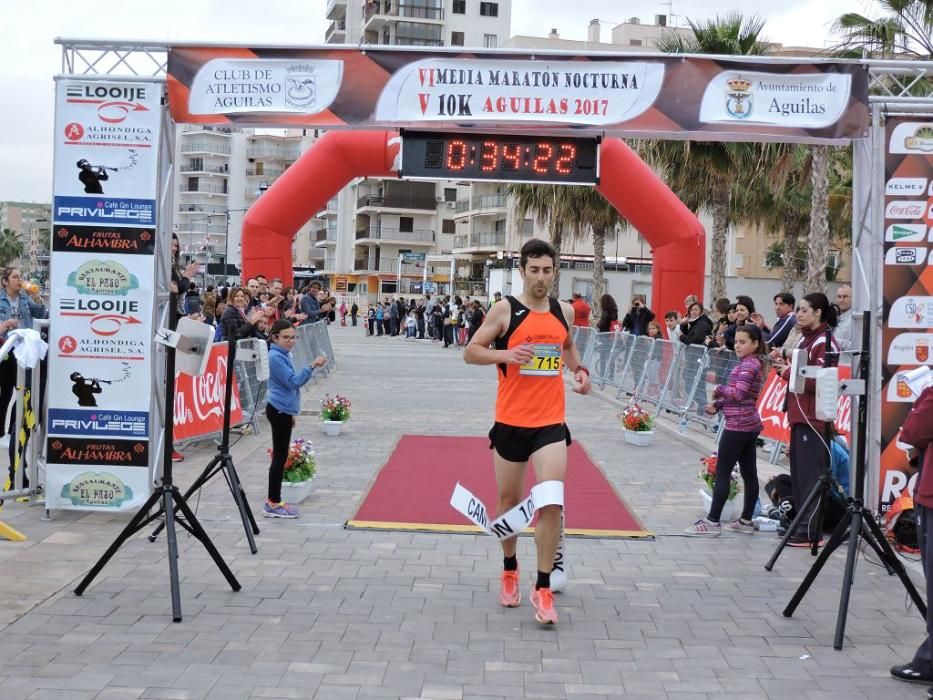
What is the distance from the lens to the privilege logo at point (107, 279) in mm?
7859

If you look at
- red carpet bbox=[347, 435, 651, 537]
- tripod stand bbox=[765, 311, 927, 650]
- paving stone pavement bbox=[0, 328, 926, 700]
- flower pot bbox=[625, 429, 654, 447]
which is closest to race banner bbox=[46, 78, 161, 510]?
paving stone pavement bbox=[0, 328, 926, 700]

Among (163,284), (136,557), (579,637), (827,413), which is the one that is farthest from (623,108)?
(136,557)

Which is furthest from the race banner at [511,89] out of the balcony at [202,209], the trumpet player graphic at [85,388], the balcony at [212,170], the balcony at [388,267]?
the balcony at [212,170]

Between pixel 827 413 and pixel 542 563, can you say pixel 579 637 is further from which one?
pixel 827 413

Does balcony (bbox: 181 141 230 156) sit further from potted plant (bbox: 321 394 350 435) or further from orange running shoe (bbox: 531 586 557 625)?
orange running shoe (bbox: 531 586 557 625)

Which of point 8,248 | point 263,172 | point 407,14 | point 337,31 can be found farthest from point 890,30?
point 8,248

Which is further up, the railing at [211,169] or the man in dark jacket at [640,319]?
the railing at [211,169]

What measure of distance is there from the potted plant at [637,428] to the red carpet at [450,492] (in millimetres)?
813

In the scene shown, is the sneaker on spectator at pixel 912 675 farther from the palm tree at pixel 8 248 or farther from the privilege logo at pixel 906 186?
the palm tree at pixel 8 248

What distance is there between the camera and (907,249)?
7.53 meters

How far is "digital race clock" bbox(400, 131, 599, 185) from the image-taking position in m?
8.55

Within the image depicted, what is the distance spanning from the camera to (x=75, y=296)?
7.85m

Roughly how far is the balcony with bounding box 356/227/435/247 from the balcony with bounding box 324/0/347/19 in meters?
21.2

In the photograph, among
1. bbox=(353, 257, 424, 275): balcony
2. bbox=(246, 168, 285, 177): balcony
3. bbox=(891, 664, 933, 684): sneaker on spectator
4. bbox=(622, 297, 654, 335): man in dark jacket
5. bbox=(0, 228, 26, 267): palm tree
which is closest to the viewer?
bbox=(891, 664, 933, 684): sneaker on spectator
